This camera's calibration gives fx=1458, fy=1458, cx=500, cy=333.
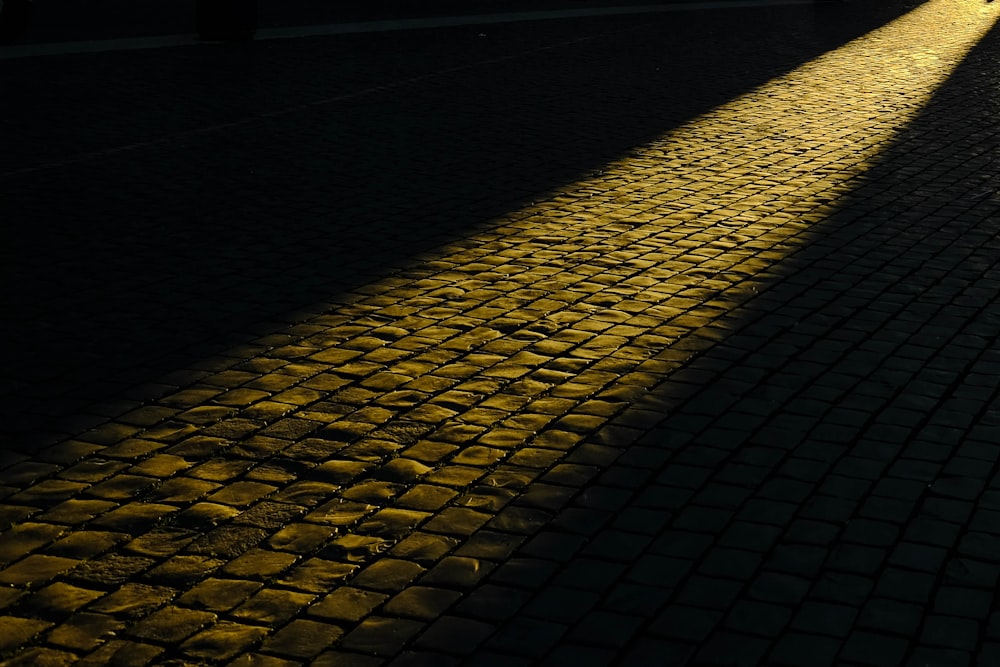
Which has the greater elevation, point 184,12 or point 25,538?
point 25,538

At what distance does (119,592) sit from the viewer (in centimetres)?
409

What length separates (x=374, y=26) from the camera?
18375 mm

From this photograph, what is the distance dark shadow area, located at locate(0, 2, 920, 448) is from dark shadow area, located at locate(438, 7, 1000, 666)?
2.02m

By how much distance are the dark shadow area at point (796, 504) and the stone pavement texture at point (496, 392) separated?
15 mm

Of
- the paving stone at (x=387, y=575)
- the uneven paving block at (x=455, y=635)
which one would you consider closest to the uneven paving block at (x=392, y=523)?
the paving stone at (x=387, y=575)

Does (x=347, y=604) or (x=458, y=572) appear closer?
(x=347, y=604)

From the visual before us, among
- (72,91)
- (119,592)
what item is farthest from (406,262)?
(72,91)

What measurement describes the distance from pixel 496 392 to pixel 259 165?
16.0ft

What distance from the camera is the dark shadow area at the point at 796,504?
3875 millimetres

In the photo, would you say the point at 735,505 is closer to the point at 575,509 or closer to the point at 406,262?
the point at 575,509

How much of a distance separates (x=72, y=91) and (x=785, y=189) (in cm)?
673

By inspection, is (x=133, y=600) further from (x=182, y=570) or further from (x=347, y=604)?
(x=347, y=604)

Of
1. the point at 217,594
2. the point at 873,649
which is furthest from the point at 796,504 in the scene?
the point at 217,594

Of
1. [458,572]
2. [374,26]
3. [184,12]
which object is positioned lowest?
[374,26]
